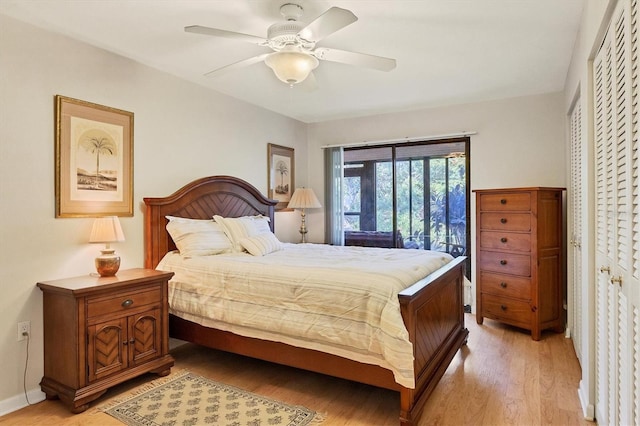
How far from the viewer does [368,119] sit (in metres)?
5.12

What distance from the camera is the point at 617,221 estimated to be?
165 centimetres

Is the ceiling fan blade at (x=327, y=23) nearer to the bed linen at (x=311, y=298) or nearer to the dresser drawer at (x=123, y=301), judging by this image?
the bed linen at (x=311, y=298)

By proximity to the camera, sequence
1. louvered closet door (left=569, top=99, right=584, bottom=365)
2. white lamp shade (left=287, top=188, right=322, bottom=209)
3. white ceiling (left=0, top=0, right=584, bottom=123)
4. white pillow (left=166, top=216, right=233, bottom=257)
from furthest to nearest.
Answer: white lamp shade (left=287, top=188, right=322, bottom=209)
white pillow (left=166, top=216, right=233, bottom=257)
louvered closet door (left=569, top=99, right=584, bottom=365)
white ceiling (left=0, top=0, right=584, bottom=123)

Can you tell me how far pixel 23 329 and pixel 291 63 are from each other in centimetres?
245

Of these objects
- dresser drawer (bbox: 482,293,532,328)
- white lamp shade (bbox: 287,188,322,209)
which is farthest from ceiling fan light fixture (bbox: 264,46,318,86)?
dresser drawer (bbox: 482,293,532,328)

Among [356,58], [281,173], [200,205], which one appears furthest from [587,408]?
[281,173]

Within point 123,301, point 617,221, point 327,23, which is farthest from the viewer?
point 123,301

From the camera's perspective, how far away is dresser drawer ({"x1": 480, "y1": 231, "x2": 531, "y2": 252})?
12.1 ft

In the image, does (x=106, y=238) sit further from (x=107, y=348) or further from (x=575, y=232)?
(x=575, y=232)

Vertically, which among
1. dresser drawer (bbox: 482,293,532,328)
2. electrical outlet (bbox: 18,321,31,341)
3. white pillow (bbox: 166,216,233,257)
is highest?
white pillow (bbox: 166,216,233,257)

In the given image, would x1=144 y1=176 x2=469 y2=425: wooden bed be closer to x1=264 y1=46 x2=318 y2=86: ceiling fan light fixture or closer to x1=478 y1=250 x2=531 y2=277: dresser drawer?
x1=478 y1=250 x2=531 y2=277: dresser drawer

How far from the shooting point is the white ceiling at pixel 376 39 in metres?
2.34

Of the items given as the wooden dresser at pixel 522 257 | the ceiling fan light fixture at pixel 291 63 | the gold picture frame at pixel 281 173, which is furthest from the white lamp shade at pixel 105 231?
the wooden dresser at pixel 522 257

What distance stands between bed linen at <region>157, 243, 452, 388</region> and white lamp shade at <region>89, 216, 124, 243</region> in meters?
0.55
